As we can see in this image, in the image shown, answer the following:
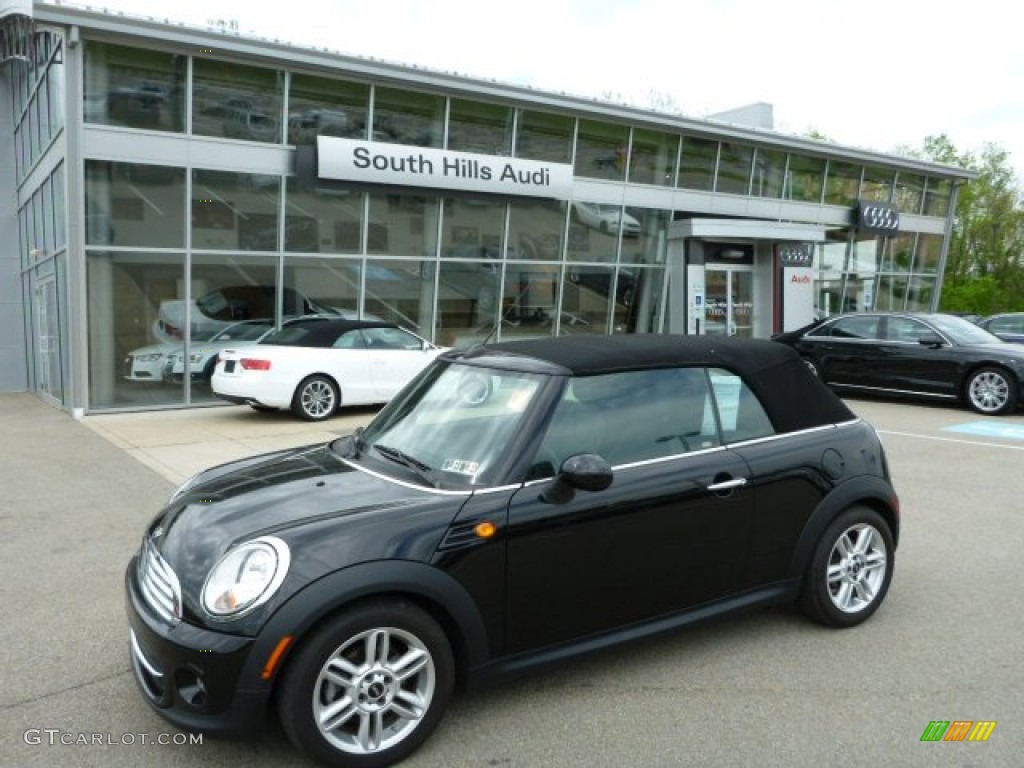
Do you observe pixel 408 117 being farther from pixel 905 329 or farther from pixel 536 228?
pixel 905 329

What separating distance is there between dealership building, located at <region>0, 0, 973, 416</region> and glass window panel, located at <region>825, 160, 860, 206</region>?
1893 millimetres

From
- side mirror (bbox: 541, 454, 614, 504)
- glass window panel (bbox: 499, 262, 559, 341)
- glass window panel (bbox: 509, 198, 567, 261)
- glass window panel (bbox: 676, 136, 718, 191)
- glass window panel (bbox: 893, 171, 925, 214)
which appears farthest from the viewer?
glass window panel (bbox: 893, 171, 925, 214)

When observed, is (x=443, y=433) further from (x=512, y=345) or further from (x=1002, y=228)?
(x=1002, y=228)

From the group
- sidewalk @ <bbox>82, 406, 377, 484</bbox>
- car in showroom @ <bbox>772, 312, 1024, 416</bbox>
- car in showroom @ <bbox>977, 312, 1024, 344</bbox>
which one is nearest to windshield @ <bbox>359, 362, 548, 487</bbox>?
sidewalk @ <bbox>82, 406, 377, 484</bbox>

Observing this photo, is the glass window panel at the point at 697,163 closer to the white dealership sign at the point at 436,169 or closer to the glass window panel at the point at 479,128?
the white dealership sign at the point at 436,169

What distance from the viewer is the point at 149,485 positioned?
25.3 feet

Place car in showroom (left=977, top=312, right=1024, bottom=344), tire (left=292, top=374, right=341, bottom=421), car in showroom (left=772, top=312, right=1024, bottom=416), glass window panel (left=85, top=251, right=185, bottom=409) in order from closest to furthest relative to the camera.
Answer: tire (left=292, top=374, right=341, bottom=421) < car in showroom (left=772, top=312, right=1024, bottom=416) < glass window panel (left=85, top=251, right=185, bottom=409) < car in showroom (left=977, top=312, right=1024, bottom=344)

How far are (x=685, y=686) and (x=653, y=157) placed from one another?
57.0 feet

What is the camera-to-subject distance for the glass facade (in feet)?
42.9

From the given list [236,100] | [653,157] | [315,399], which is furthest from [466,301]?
[653,157]

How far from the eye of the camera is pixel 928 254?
27.2 metres

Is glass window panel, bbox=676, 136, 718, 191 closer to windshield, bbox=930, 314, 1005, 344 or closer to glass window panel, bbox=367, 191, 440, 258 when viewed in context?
glass window panel, bbox=367, 191, 440, 258

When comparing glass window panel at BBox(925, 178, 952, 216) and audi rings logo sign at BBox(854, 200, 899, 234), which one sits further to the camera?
glass window panel at BBox(925, 178, 952, 216)

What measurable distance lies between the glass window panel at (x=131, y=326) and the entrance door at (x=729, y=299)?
40.2 feet
